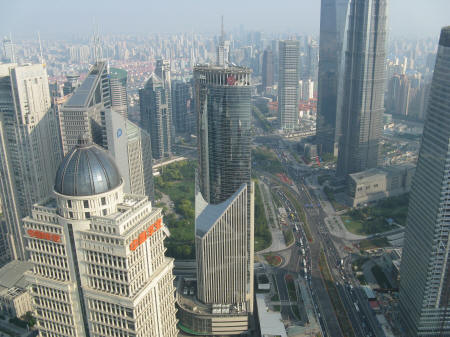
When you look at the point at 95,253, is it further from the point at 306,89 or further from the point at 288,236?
the point at 306,89

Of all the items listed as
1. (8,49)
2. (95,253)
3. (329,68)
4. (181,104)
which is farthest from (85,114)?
(181,104)

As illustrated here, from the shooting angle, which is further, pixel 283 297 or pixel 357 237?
pixel 357 237

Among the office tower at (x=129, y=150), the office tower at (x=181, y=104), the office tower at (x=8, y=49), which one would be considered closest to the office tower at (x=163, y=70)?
the office tower at (x=181, y=104)

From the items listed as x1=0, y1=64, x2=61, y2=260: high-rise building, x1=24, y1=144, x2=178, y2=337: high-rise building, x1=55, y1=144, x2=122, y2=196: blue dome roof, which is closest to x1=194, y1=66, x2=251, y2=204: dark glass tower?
x1=0, y1=64, x2=61, y2=260: high-rise building

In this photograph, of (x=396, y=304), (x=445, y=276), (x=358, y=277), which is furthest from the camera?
(x=358, y=277)

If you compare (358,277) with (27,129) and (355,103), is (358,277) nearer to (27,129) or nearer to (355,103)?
(355,103)

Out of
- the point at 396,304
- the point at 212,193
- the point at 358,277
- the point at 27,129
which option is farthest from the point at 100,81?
the point at 396,304

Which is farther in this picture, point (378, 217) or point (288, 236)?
point (378, 217)

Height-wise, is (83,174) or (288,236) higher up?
(83,174)
